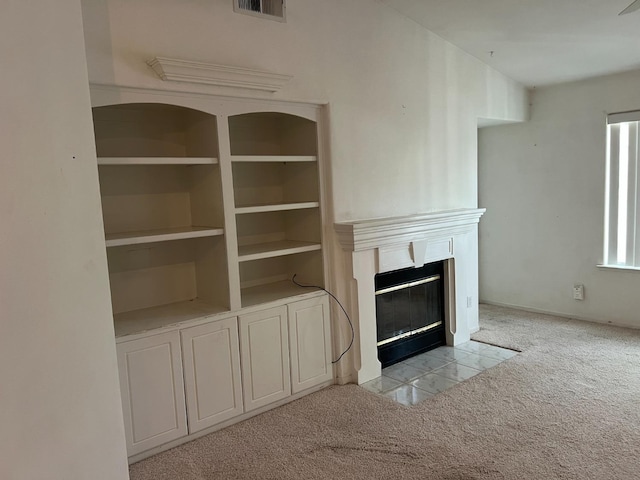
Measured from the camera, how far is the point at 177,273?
10.8 feet

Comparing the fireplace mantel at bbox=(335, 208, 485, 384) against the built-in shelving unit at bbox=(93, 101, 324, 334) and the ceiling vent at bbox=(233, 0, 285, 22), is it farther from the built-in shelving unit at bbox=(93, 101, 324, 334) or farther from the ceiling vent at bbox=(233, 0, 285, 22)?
the ceiling vent at bbox=(233, 0, 285, 22)

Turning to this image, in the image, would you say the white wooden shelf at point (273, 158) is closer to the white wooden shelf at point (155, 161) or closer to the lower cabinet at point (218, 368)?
the white wooden shelf at point (155, 161)

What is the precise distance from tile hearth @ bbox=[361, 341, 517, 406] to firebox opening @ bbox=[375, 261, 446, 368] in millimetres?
109

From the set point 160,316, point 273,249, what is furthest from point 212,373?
point 273,249

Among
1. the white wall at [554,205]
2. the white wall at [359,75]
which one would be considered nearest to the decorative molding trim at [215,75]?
the white wall at [359,75]

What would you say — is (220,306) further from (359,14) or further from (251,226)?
(359,14)

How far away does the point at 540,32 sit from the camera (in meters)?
3.72

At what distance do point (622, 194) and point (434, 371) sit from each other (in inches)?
104

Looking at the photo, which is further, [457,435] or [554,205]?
[554,205]

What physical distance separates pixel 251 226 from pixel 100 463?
6.53 ft

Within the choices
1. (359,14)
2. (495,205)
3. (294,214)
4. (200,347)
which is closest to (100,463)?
(200,347)

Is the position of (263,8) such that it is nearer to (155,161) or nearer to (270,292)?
(155,161)

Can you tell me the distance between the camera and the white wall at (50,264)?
1.79m

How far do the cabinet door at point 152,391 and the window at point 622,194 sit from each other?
4.26 meters
